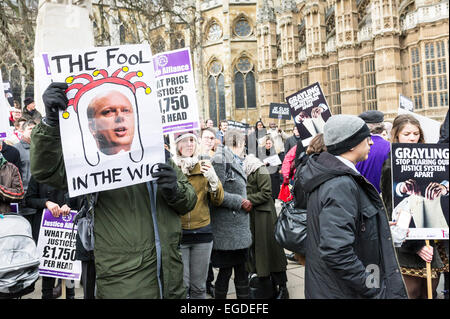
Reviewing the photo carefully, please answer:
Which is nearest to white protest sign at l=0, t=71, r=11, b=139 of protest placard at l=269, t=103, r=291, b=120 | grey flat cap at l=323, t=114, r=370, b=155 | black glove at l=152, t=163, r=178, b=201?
black glove at l=152, t=163, r=178, b=201

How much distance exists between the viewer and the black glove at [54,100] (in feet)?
6.72

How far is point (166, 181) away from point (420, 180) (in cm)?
200

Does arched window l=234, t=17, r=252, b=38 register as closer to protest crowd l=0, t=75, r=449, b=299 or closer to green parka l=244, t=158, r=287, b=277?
green parka l=244, t=158, r=287, b=277

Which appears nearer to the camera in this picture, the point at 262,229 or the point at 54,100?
the point at 54,100

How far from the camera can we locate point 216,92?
110 feet

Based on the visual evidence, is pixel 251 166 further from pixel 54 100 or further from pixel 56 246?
pixel 54 100

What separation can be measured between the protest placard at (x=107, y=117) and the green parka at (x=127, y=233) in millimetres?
108

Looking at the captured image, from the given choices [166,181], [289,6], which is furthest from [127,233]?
[289,6]

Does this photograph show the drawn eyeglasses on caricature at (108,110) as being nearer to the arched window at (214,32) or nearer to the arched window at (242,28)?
the arched window at (242,28)

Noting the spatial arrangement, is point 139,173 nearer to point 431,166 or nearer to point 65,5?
point 431,166

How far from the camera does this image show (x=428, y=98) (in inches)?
685

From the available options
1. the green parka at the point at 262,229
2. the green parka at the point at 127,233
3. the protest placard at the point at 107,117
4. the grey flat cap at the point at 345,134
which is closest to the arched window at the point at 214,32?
the green parka at the point at 262,229

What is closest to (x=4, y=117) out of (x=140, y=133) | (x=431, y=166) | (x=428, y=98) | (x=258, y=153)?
(x=140, y=133)

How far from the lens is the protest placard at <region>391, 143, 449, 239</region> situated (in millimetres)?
2967
